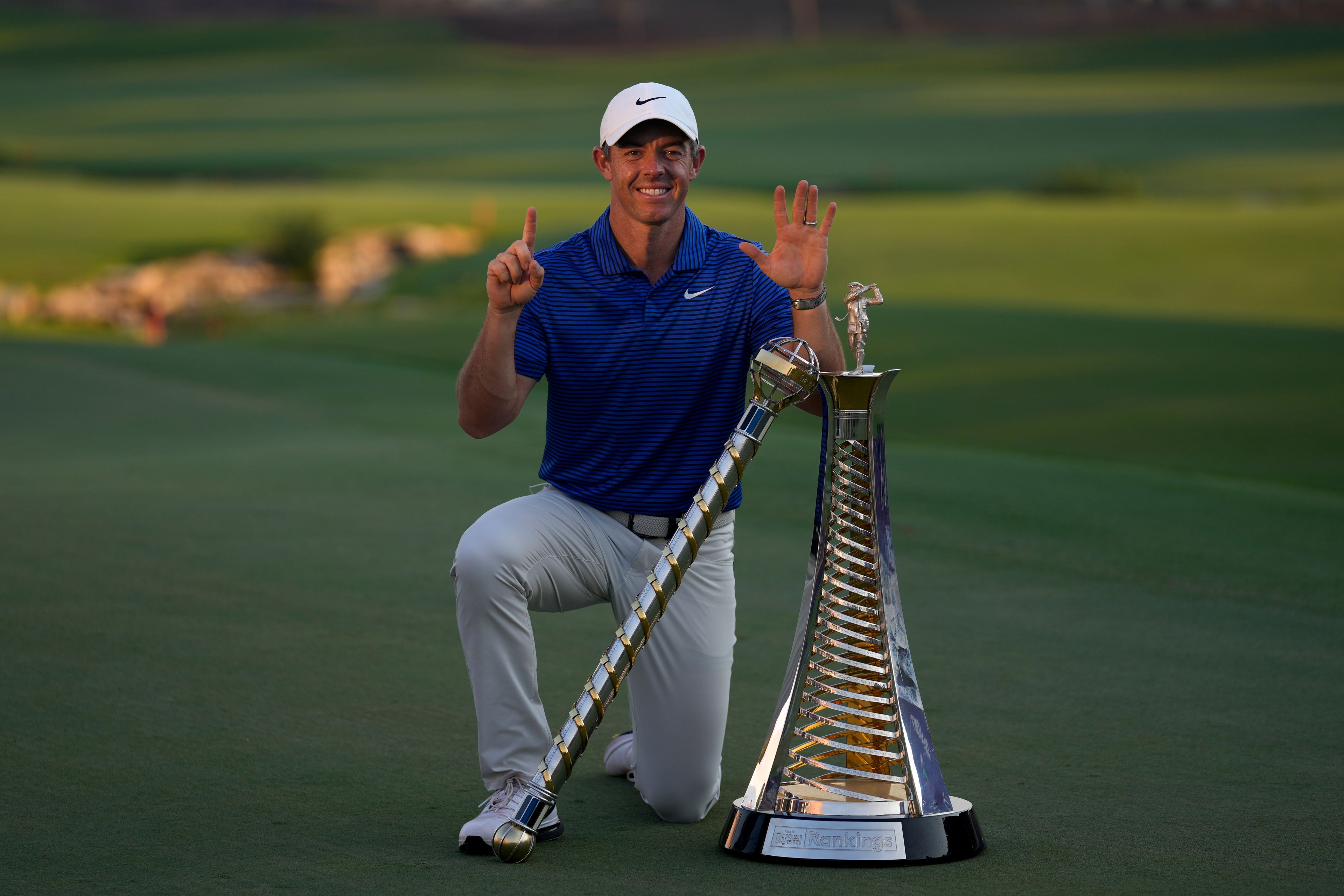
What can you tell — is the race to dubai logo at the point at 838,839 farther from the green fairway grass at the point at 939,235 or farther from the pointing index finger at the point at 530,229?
the green fairway grass at the point at 939,235

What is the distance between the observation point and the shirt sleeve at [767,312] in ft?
12.0

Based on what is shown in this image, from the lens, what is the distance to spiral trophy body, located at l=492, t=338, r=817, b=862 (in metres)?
3.16

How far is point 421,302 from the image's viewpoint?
68.3 feet

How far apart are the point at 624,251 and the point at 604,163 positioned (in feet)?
0.72

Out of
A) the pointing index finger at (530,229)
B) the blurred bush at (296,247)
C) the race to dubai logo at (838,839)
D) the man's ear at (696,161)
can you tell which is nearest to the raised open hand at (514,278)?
the pointing index finger at (530,229)

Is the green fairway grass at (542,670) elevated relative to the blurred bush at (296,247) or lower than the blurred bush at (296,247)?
lower

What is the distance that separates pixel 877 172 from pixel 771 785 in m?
30.6

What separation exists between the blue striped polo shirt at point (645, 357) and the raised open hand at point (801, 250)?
33 cm

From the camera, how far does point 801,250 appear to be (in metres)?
3.30

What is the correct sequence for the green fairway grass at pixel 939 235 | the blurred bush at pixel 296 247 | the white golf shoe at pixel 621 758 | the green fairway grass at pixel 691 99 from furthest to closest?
the green fairway grass at pixel 691 99 < the blurred bush at pixel 296 247 < the green fairway grass at pixel 939 235 < the white golf shoe at pixel 621 758

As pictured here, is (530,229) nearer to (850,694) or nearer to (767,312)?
(767,312)

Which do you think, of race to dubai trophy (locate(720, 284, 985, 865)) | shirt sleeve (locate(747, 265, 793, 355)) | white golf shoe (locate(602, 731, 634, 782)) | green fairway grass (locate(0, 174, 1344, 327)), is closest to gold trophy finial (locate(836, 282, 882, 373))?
race to dubai trophy (locate(720, 284, 985, 865))

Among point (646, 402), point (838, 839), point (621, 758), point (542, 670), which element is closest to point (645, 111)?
point (646, 402)

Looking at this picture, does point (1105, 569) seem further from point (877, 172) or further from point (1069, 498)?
point (877, 172)
